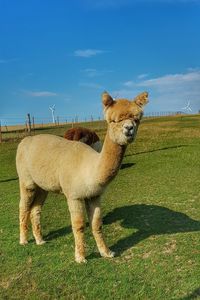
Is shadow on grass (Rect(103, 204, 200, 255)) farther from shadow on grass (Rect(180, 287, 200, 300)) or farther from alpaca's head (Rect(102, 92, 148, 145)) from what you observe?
alpaca's head (Rect(102, 92, 148, 145))

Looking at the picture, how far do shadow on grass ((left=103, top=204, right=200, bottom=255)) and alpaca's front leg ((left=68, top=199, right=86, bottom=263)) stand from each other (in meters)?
0.65

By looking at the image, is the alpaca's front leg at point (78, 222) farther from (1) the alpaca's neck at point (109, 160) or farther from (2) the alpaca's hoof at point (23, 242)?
(2) the alpaca's hoof at point (23, 242)

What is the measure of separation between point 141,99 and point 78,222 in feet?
6.52

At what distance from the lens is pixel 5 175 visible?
51.3 feet

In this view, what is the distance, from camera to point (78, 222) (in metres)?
6.02

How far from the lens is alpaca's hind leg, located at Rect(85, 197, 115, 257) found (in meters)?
6.14

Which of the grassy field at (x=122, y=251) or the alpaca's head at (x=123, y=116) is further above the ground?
the alpaca's head at (x=123, y=116)

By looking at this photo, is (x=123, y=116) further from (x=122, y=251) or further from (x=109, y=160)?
(x=122, y=251)

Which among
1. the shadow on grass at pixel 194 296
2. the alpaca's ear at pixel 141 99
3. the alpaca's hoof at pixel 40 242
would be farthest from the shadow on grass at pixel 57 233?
the alpaca's ear at pixel 141 99

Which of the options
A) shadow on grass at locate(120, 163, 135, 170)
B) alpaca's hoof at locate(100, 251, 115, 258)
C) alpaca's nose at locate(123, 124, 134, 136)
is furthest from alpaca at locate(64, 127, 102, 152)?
alpaca's nose at locate(123, 124, 134, 136)

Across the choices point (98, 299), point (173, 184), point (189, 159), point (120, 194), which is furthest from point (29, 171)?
point (189, 159)

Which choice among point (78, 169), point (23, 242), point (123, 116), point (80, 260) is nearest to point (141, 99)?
point (123, 116)

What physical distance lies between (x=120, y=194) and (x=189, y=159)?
6.35 m

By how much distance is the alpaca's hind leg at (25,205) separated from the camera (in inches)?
276
